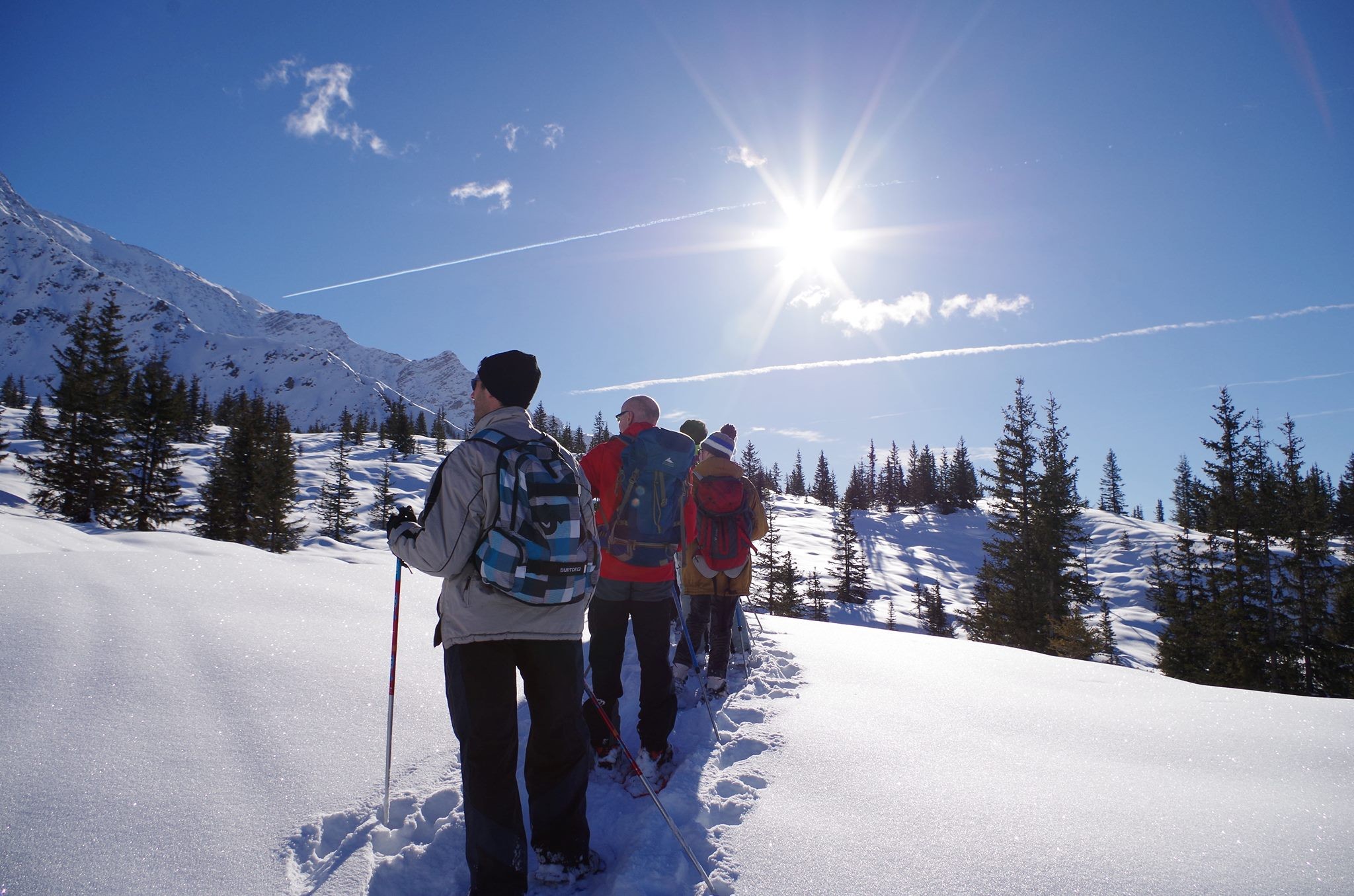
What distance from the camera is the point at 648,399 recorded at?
398 centimetres

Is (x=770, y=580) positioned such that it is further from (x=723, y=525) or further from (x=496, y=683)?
(x=496, y=683)

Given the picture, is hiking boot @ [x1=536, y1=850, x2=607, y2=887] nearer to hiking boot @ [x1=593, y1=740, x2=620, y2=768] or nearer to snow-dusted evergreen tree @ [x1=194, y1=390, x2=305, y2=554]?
hiking boot @ [x1=593, y1=740, x2=620, y2=768]

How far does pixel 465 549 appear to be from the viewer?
92.7 inches

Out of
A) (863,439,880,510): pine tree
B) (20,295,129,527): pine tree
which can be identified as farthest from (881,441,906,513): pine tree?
(20,295,129,527): pine tree

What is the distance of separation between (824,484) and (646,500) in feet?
332

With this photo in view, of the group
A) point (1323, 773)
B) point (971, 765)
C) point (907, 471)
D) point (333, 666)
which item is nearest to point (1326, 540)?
point (1323, 773)

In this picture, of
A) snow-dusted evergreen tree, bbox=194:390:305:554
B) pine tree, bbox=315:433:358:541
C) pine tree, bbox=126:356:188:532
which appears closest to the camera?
pine tree, bbox=126:356:188:532

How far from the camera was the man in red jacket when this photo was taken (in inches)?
145

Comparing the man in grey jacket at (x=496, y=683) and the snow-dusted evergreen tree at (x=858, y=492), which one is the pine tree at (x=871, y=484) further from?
the man in grey jacket at (x=496, y=683)

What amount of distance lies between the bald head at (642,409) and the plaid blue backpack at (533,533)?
4.62ft

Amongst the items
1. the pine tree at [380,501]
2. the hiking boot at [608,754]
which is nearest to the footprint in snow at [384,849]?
the hiking boot at [608,754]

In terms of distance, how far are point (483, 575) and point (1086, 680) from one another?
595 cm

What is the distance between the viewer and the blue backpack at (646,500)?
12.1 ft

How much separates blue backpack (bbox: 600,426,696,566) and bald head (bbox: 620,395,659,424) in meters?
0.14
